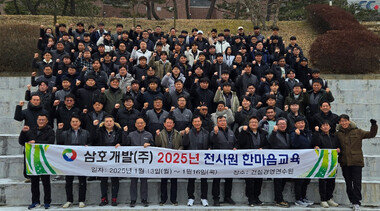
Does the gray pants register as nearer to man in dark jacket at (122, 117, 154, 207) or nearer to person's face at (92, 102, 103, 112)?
man in dark jacket at (122, 117, 154, 207)

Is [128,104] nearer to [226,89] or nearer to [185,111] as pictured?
[185,111]

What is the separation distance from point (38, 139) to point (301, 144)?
4.99 m

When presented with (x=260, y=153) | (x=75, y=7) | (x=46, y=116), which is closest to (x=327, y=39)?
(x=260, y=153)

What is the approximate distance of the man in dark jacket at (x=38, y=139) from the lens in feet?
23.1

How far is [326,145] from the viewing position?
719 centimetres

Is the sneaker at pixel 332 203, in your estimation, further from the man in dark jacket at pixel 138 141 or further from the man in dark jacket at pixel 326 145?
the man in dark jacket at pixel 138 141

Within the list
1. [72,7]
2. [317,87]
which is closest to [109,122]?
[317,87]

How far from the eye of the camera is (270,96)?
7746mm

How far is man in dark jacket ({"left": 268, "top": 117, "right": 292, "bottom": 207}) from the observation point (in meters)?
A: 7.18

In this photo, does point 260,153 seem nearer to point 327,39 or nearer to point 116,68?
point 116,68

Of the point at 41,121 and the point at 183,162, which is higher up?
the point at 41,121

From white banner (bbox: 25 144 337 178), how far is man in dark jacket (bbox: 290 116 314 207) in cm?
14

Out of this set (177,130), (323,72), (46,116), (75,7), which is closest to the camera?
(46,116)

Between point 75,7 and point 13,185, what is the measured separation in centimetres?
2048
